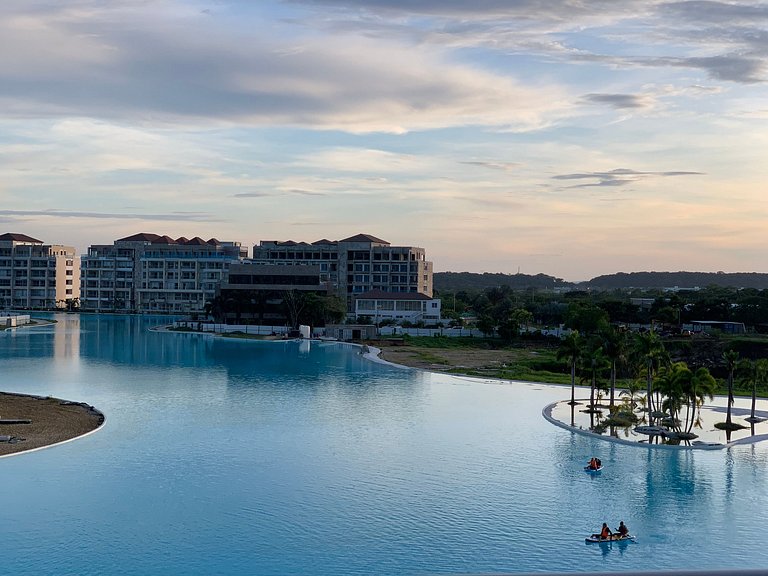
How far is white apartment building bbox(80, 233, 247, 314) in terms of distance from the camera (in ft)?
461

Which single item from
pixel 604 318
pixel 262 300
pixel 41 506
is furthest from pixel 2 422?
pixel 262 300

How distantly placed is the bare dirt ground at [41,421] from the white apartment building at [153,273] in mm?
93956

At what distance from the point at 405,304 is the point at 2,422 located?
230ft

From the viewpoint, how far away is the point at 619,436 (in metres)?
37.7

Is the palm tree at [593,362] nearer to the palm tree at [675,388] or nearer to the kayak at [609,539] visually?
the palm tree at [675,388]

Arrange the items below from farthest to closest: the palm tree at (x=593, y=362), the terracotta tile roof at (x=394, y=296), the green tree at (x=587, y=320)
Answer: the terracotta tile roof at (x=394, y=296), the green tree at (x=587, y=320), the palm tree at (x=593, y=362)

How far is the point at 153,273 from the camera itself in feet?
471

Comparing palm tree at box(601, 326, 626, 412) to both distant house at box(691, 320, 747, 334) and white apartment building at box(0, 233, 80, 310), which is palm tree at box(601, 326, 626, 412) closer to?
distant house at box(691, 320, 747, 334)

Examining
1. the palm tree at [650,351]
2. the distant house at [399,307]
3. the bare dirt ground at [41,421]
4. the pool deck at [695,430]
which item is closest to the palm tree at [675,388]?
the pool deck at [695,430]

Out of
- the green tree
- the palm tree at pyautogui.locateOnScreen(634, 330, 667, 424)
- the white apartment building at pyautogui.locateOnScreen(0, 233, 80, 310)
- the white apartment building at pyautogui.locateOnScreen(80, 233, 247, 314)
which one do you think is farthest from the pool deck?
the white apartment building at pyautogui.locateOnScreen(0, 233, 80, 310)

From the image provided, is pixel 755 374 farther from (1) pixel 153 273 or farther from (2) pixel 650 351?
(1) pixel 153 273

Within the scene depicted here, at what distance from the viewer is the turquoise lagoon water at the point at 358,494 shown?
873 inches

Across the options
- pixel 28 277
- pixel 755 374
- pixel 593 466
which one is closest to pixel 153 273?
pixel 28 277

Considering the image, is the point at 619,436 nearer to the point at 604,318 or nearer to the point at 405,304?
the point at 604,318
